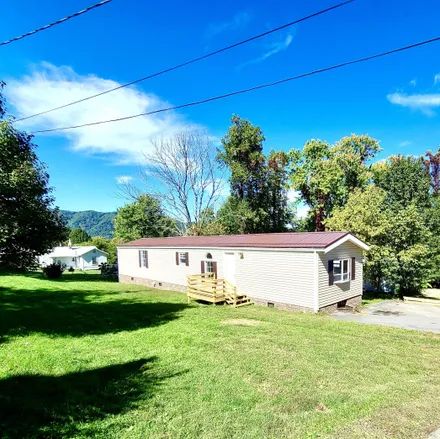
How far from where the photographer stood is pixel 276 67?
1098cm

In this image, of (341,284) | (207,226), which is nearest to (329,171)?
(207,226)

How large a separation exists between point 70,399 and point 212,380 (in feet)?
6.90

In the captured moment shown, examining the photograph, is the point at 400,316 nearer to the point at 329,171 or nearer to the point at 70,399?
the point at 70,399

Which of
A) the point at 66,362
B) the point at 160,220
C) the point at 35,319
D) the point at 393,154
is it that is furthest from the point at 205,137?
the point at 66,362

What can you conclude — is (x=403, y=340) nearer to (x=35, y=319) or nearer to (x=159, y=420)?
(x=159, y=420)

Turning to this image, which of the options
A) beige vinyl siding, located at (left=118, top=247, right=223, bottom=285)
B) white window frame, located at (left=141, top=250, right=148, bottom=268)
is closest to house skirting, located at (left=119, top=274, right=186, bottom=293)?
beige vinyl siding, located at (left=118, top=247, right=223, bottom=285)

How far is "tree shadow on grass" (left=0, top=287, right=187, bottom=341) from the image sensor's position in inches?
320

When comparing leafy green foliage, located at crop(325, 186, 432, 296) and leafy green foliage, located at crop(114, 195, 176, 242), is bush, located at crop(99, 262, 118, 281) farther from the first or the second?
leafy green foliage, located at crop(325, 186, 432, 296)

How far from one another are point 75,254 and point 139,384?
187 feet

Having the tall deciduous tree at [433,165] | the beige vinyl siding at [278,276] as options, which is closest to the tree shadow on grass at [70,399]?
the beige vinyl siding at [278,276]

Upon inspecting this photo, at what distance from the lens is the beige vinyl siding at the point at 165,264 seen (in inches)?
680

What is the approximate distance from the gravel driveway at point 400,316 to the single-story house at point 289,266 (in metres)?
1.05

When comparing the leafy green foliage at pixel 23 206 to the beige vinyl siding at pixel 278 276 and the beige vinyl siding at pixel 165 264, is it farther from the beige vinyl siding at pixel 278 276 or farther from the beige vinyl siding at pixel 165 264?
the beige vinyl siding at pixel 165 264

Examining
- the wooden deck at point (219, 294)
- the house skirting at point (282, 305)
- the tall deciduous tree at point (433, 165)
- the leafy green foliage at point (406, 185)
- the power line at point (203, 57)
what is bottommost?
the house skirting at point (282, 305)
